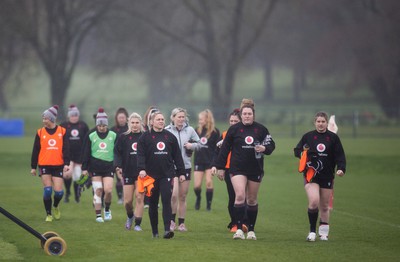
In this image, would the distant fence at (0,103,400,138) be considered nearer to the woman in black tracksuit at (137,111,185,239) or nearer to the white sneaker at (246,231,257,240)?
the white sneaker at (246,231,257,240)

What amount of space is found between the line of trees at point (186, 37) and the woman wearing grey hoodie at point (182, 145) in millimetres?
30882

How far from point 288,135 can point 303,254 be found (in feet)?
106

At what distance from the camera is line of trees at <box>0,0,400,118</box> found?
5088 cm

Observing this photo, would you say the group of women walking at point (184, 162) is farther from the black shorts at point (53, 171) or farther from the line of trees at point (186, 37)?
the line of trees at point (186, 37)

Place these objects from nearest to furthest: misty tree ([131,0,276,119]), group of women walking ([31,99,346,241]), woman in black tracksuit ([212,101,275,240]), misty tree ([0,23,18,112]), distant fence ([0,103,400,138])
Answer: group of women walking ([31,99,346,241])
woman in black tracksuit ([212,101,275,240])
distant fence ([0,103,400,138])
misty tree ([0,23,18,112])
misty tree ([131,0,276,119])

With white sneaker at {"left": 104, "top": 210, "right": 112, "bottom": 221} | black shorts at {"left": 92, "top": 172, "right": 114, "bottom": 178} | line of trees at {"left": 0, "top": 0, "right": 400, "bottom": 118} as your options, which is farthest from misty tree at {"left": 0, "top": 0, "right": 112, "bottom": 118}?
black shorts at {"left": 92, "top": 172, "right": 114, "bottom": 178}

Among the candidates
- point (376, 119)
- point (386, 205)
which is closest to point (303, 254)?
point (386, 205)

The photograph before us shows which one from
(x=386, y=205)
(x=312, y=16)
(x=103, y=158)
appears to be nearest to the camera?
(x=103, y=158)

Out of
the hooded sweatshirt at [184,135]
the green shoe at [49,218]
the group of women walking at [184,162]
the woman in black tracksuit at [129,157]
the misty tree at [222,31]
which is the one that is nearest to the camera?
the group of women walking at [184,162]

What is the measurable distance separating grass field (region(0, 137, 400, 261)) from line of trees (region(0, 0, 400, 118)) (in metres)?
23.0

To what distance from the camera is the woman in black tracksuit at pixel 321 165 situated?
14320mm

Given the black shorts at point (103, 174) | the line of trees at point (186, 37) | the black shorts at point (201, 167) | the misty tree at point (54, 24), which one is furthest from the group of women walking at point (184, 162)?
the misty tree at point (54, 24)

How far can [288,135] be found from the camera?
147 feet

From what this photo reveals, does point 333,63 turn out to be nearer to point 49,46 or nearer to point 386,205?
point 49,46
